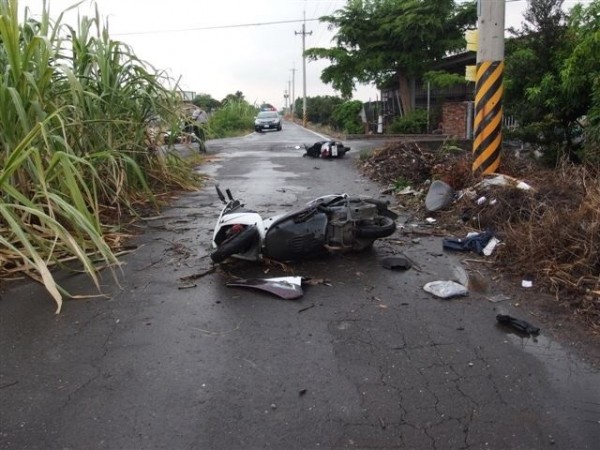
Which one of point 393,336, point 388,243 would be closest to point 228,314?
point 393,336

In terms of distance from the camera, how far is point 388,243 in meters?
5.25

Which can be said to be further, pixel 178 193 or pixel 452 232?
pixel 178 193

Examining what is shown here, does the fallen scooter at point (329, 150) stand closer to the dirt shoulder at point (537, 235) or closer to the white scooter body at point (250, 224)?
the dirt shoulder at point (537, 235)

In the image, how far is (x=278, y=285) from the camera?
3.93 m

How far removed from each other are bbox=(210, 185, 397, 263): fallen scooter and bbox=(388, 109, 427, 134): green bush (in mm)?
18494

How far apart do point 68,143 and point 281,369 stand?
387 cm

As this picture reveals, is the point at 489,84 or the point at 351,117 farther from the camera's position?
the point at 351,117

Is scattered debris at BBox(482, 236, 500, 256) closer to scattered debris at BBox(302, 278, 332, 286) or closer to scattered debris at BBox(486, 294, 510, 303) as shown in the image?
scattered debris at BBox(486, 294, 510, 303)

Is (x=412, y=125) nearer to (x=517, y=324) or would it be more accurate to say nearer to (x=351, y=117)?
(x=351, y=117)

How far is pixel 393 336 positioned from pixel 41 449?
1.97m

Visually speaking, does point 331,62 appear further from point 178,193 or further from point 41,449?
point 41,449

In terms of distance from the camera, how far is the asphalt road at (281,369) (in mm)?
2305

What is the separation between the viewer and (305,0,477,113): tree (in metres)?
21.9

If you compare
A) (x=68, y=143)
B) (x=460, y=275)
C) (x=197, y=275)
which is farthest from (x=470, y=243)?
(x=68, y=143)
